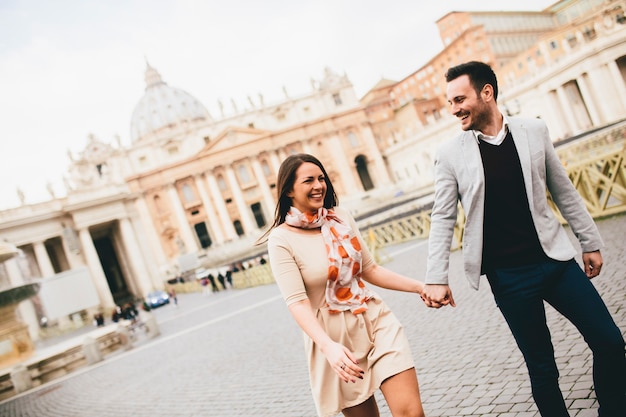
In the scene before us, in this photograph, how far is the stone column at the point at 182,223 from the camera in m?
52.3

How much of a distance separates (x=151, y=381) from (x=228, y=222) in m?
46.8

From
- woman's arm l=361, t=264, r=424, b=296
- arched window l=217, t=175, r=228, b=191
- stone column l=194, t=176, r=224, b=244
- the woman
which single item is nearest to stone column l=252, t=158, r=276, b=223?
arched window l=217, t=175, r=228, b=191

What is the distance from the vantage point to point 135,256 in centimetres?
4084

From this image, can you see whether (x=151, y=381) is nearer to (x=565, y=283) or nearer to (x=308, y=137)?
(x=565, y=283)

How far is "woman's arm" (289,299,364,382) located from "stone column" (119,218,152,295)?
41.5m

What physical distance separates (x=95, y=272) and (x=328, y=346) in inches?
1629

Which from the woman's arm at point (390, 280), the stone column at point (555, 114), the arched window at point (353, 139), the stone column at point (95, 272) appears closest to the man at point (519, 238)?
the woman's arm at point (390, 280)

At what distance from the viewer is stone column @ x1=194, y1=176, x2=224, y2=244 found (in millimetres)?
53906

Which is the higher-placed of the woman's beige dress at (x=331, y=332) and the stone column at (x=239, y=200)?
the stone column at (x=239, y=200)

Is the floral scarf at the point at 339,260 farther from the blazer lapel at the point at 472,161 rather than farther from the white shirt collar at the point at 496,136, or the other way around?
the white shirt collar at the point at 496,136

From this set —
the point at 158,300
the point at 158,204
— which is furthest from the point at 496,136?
the point at 158,204

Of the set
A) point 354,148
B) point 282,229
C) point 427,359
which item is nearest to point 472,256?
point 282,229

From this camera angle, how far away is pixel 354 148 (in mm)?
59688

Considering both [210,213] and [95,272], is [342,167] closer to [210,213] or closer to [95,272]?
[210,213]
